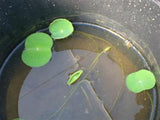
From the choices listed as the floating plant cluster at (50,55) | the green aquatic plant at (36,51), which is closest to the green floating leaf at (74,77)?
the floating plant cluster at (50,55)

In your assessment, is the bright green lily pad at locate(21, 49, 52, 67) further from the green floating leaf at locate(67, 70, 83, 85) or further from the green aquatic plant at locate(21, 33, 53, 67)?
the green floating leaf at locate(67, 70, 83, 85)

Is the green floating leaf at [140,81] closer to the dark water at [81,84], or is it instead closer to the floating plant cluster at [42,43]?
the dark water at [81,84]

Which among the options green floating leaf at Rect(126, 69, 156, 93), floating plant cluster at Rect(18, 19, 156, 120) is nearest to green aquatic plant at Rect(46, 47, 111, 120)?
floating plant cluster at Rect(18, 19, 156, 120)

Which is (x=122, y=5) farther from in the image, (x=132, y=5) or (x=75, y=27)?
(x=75, y=27)

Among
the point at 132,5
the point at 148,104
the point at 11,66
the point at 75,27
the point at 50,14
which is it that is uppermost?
the point at 132,5

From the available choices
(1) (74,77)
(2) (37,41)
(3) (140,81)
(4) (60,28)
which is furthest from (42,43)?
(3) (140,81)

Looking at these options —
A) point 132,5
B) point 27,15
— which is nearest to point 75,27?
point 27,15
